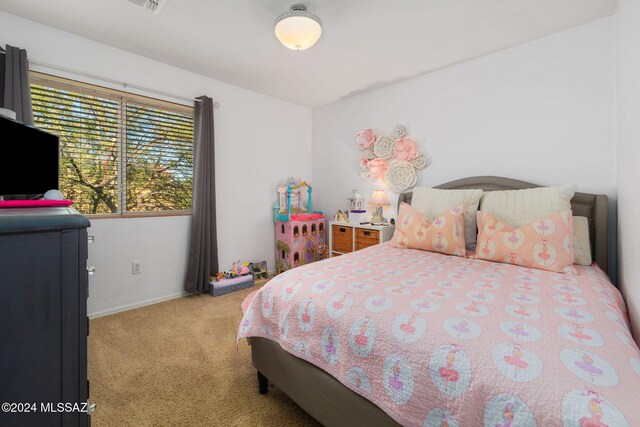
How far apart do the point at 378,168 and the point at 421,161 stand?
1.62 ft

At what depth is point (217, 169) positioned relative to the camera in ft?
10.5

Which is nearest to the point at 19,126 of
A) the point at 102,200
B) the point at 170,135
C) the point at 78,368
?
the point at 78,368

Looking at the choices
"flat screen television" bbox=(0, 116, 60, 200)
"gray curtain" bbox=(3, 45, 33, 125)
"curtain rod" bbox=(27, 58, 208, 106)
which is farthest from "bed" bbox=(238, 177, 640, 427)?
"curtain rod" bbox=(27, 58, 208, 106)

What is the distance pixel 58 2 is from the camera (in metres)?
1.89

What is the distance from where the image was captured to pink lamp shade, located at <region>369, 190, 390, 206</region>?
3244 mm

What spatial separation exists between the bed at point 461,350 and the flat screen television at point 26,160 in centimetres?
117

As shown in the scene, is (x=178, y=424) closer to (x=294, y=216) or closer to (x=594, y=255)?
(x=294, y=216)

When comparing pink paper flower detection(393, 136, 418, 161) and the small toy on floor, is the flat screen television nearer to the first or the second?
the small toy on floor

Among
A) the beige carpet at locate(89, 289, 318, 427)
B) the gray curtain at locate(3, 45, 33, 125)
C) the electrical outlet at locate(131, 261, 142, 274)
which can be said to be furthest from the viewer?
the electrical outlet at locate(131, 261, 142, 274)

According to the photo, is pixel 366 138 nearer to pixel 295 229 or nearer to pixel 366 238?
pixel 366 238

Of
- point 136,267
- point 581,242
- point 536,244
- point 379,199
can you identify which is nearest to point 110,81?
point 136,267

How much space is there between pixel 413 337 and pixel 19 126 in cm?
182

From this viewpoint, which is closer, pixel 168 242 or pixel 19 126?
pixel 19 126

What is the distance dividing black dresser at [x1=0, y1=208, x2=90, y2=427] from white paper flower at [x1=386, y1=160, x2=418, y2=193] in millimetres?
2886
